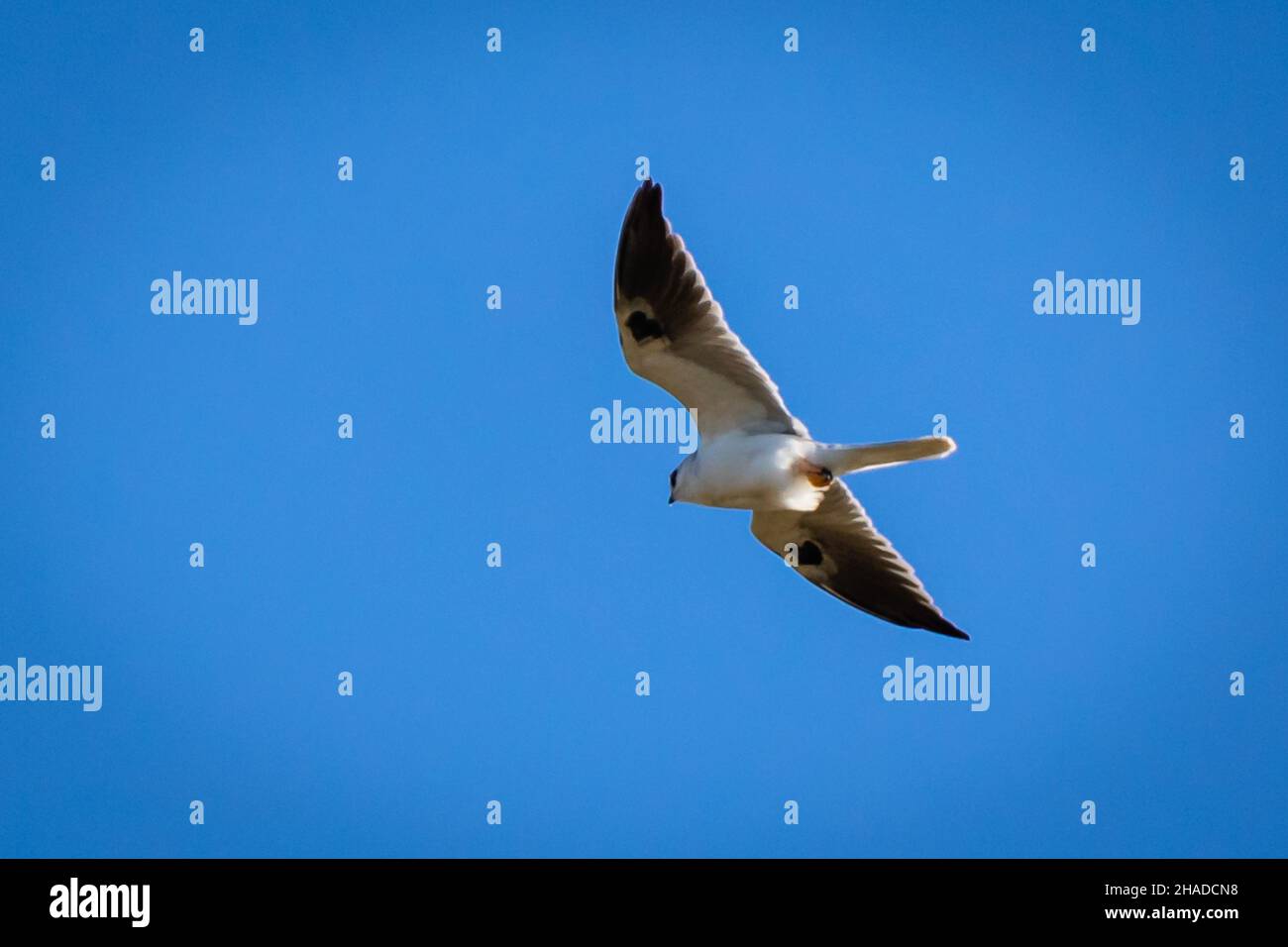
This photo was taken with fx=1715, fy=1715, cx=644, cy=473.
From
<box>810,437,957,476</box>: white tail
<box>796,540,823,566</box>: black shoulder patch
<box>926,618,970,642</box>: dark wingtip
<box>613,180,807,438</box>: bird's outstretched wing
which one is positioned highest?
<box>613,180,807,438</box>: bird's outstretched wing

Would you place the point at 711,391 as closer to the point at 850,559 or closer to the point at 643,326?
the point at 643,326

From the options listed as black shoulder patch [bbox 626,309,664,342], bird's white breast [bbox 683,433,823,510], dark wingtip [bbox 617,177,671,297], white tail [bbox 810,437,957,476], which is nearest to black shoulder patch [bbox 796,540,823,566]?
bird's white breast [bbox 683,433,823,510]

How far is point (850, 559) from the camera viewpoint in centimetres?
845

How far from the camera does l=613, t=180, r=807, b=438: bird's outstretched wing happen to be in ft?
24.3

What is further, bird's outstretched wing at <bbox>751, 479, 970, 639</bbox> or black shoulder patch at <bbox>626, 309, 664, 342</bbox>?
bird's outstretched wing at <bbox>751, 479, 970, 639</bbox>

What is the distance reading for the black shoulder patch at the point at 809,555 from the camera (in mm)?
8453

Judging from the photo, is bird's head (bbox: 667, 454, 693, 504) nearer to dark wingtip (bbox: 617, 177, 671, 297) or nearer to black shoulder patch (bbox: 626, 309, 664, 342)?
black shoulder patch (bbox: 626, 309, 664, 342)

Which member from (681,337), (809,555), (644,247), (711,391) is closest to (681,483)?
(711,391)

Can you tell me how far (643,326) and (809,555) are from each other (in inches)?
62.3

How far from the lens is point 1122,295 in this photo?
14.2 metres

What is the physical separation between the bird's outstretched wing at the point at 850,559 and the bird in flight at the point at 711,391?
0.07m

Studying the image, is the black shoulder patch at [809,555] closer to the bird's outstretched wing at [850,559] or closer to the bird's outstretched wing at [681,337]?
the bird's outstretched wing at [850,559]

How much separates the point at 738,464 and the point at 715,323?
24.7 inches
